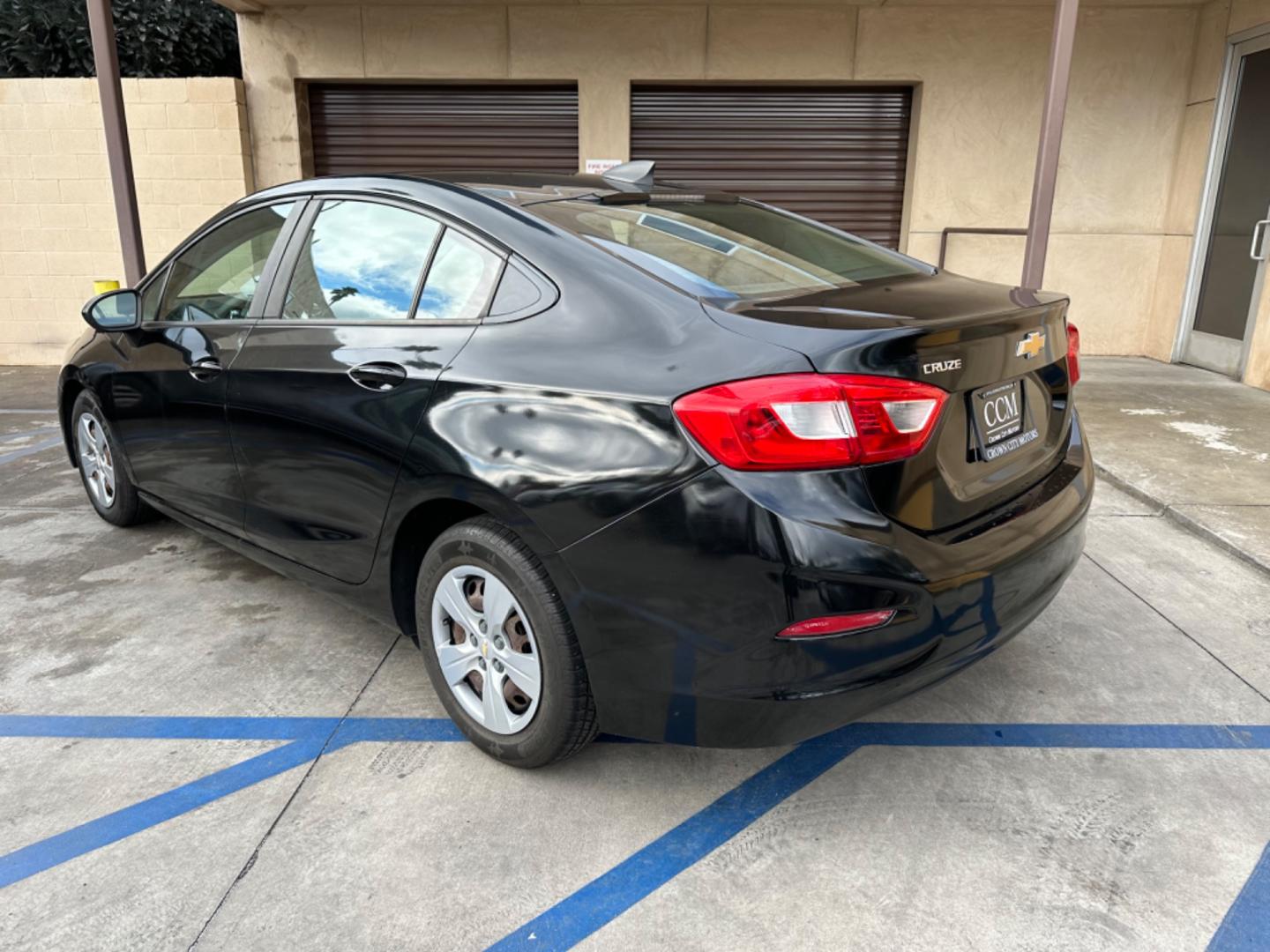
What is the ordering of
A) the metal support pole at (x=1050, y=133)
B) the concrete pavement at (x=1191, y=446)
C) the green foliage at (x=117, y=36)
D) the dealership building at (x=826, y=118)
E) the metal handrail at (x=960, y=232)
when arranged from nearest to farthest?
1. the concrete pavement at (x=1191, y=446)
2. the metal support pole at (x=1050, y=133)
3. the dealership building at (x=826, y=118)
4. the metal handrail at (x=960, y=232)
5. the green foliage at (x=117, y=36)

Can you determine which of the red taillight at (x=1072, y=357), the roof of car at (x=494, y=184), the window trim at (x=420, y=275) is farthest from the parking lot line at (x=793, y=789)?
the roof of car at (x=494, y=184)

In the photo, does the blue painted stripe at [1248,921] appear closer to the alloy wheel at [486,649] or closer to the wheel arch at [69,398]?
the alloy wheel at [486,649]

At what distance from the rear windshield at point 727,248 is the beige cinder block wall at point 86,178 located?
766 cm

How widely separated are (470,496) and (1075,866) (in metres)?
1.73

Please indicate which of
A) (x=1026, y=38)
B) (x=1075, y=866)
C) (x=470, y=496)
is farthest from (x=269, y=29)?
(x=1075, y=866)

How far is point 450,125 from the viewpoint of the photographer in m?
9.68

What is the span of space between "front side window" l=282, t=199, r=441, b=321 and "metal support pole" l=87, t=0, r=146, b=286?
4719 millimetres

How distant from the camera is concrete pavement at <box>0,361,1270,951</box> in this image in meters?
2.09

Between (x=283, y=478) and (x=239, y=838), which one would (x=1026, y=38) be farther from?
(x=239, y=838)

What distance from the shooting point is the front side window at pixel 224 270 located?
133 inches

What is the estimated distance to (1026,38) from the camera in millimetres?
9117

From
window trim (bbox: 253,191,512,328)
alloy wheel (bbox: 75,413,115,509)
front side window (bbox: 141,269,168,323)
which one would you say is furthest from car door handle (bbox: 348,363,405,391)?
alloy wheel (bbox: 75,413,115,509)

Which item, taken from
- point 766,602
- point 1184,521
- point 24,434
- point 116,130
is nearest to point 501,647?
point 766,602

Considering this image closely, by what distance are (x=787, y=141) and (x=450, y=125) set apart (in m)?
3.47
